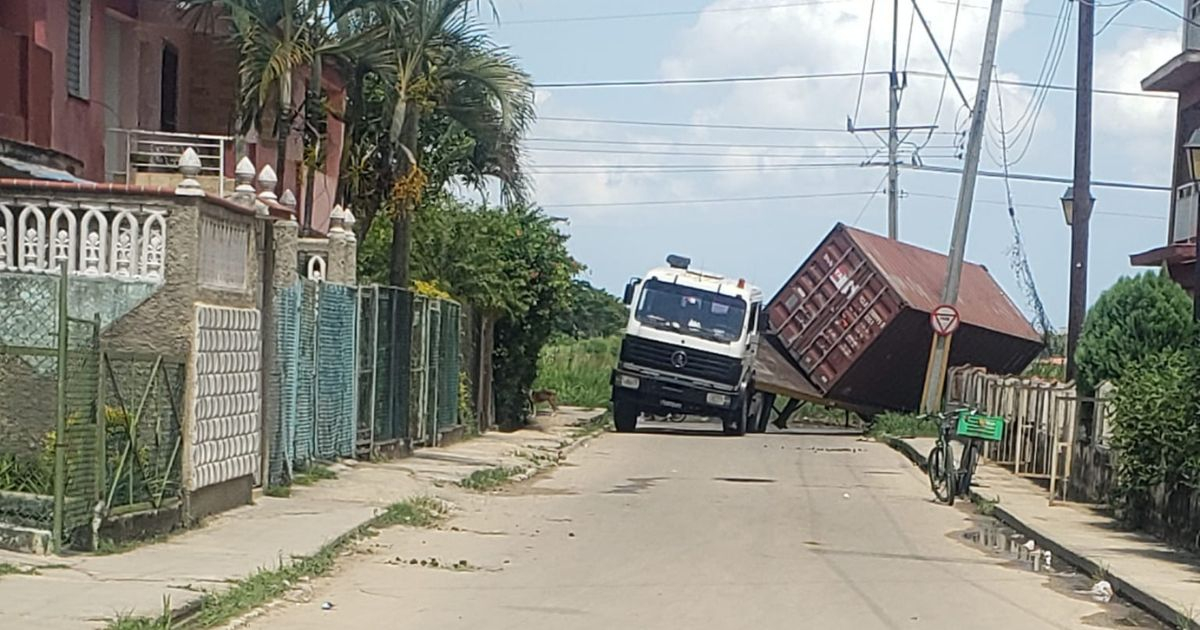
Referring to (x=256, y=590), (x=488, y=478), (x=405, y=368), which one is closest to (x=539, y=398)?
(x=405, y=368)

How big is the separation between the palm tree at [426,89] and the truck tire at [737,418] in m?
9.61

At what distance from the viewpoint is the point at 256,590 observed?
10.7 meters

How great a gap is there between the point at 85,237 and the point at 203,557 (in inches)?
114

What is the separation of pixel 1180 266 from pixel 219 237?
1862cm

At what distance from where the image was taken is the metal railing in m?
22.9

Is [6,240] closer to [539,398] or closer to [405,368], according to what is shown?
[405,368]

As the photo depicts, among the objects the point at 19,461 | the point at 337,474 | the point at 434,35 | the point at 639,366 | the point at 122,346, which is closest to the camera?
the point at 19,461

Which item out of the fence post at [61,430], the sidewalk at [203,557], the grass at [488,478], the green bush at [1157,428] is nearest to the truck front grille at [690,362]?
the grass at [488,478]

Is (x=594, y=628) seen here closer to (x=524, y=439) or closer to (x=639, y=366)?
(x=524, y=439)

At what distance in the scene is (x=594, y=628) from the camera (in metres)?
→ 10.2

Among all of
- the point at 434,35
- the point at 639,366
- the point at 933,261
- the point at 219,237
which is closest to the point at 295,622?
the point at 219,237

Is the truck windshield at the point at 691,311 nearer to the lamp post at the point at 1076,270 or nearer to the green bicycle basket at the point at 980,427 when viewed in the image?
the lamp post at the point at 1076,270

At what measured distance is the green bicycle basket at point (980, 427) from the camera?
2019cm

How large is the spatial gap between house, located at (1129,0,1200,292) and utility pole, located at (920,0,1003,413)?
3.73 meters
